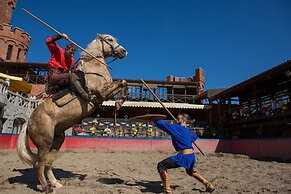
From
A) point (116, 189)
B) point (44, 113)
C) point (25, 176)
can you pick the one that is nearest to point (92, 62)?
point (44, 113)

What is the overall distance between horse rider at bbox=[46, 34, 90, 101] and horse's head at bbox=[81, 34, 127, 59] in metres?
0.42

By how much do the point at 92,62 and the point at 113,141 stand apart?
9.83m

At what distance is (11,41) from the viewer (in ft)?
99.4

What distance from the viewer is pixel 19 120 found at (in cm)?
1575

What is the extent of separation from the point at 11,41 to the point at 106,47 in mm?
31372

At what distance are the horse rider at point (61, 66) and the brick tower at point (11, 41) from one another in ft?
95.2

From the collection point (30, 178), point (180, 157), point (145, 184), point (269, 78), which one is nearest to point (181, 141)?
point (180, 157)

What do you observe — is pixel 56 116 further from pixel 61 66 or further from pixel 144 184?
pixel 144 184

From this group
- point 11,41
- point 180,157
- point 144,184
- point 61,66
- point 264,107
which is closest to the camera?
point 180,157

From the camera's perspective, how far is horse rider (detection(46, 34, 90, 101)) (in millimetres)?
4414

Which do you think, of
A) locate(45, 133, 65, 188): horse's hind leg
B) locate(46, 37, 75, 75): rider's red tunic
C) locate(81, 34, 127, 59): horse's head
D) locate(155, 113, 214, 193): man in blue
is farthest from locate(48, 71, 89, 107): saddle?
locate(155, 113, 214, 193): man in blue

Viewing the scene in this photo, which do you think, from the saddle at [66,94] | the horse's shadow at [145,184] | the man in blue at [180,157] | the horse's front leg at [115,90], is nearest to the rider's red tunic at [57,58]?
the saddle at [66,94]

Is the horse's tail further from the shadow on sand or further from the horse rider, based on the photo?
Result: the shadow on sand

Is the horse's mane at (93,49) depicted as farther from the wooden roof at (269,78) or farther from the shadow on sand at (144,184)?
the wooden roof at (269,78)
